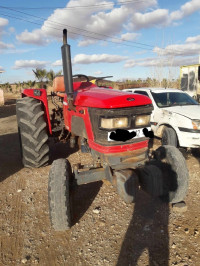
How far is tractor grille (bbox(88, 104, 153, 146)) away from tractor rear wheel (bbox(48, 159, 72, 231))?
0.61m

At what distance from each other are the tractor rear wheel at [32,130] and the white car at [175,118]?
2.87 meters

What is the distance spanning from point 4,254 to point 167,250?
1.74m

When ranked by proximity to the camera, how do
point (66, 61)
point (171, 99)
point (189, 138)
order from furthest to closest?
point (171, 99), point (189, 138), point (66, 61)

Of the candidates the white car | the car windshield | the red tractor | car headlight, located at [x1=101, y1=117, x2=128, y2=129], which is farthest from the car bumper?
car headlight, located at [x1=101, y1=117, x2=128, y2=129]

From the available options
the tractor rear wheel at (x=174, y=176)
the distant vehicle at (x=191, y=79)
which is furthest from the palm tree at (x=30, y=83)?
the tractor rear wheel at (x=174, y=176)

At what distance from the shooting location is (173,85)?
48.9 feet

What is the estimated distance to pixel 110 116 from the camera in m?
2.50

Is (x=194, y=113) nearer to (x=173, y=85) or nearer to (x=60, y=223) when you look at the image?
(x=60, y=223)

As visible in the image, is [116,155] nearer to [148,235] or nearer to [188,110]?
[148,235]

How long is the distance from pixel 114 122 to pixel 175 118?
116 inches

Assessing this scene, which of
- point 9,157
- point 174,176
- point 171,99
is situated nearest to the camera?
point 174,176

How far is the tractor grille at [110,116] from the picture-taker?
8.21 ft

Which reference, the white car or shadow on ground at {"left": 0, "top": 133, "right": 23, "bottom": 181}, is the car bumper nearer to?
the white car

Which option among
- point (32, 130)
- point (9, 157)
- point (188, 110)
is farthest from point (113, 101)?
point (9, 157)
